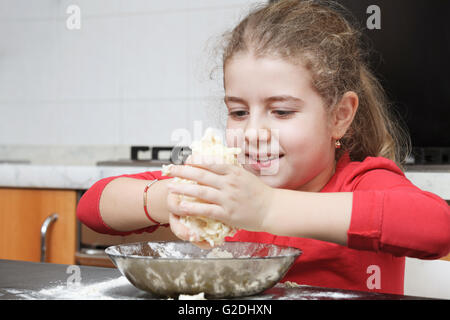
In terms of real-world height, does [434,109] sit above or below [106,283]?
above

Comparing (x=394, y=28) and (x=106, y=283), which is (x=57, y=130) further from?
(x=106, y=283)

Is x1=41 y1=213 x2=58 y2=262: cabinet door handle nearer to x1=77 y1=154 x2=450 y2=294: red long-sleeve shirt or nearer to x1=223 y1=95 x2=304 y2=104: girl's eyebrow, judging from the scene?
x1=77 y1=154 x2=450 y2=294: red long-sleeve shirt

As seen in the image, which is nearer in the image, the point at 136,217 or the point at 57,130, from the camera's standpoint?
the point at 136,217

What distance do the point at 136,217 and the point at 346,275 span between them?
374 millimetres

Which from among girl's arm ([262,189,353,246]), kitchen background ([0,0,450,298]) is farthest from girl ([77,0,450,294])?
kitchen background ([0,0,450,298])

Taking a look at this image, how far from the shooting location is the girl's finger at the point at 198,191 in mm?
573

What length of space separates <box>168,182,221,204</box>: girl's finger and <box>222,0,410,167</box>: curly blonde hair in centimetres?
41

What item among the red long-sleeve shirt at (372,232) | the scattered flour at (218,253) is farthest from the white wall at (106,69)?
the scattered flour at (218,253)

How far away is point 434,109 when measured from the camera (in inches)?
76.4

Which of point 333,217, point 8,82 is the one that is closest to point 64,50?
point 8,82

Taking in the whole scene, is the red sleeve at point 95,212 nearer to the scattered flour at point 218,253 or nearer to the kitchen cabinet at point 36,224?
the scattered flour at point 218,253

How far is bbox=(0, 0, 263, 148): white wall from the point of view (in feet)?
8.09

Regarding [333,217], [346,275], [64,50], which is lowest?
[346,275]

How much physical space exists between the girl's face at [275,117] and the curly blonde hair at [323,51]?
0.10 ft
